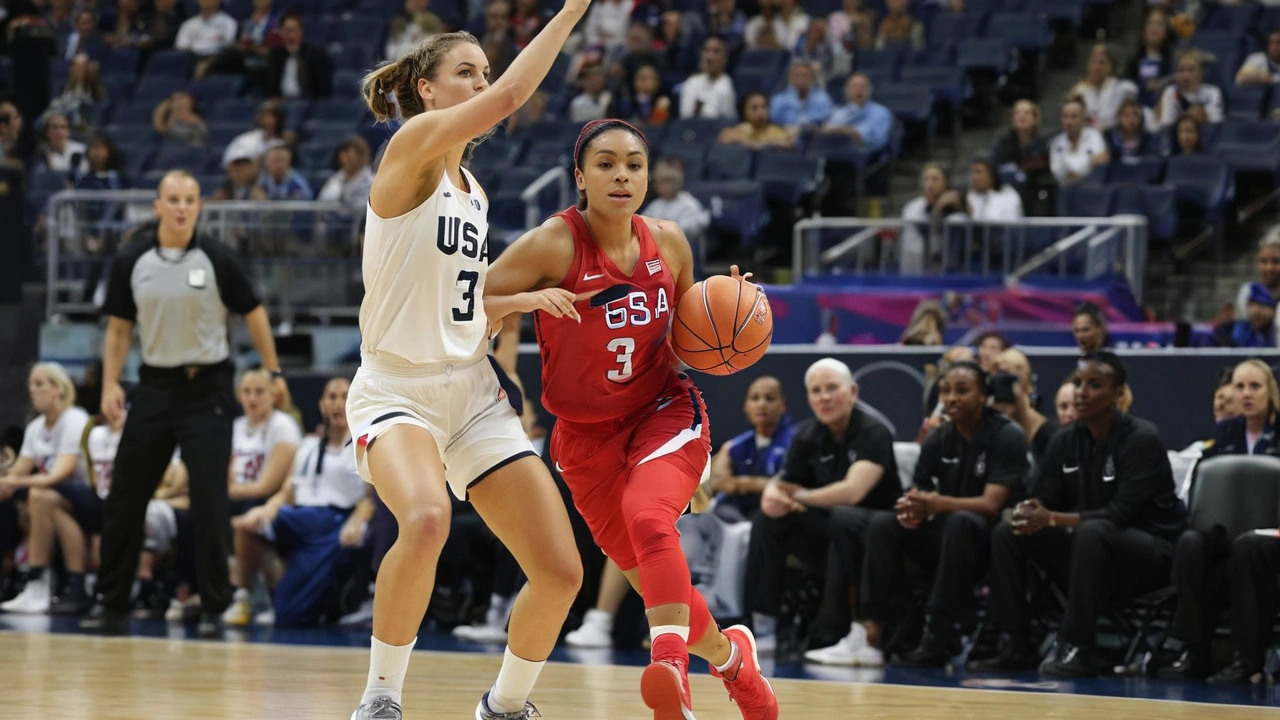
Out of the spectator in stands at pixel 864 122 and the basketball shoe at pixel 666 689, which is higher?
the spectator in stands at pixel 864 122

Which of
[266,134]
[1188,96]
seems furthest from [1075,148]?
[266,134]

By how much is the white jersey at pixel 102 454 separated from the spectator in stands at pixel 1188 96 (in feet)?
24.8

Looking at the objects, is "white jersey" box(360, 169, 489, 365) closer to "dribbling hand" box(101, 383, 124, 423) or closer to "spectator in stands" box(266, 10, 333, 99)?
"dribbling hand" box(101, 383, 124, 423)

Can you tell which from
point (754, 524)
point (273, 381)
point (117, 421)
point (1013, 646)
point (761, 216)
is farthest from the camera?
point (761, 216)

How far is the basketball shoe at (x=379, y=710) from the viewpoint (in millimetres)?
4367

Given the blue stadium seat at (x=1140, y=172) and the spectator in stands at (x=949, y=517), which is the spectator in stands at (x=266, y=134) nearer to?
the blue stadium seat at (x=1140, y=172)

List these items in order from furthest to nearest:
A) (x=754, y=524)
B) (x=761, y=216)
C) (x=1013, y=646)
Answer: (x=761, y=216) → (x=754, y=524) → (x=1013, y=646)

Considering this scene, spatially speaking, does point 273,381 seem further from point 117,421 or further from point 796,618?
point 796,618

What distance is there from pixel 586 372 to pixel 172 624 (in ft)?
15.6

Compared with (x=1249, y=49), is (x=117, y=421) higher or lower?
lower

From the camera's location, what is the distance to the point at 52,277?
12055 mm

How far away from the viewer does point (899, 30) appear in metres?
14.2

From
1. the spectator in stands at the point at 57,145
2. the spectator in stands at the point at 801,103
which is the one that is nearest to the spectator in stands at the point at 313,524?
the spectator in stands at the point at 801,103

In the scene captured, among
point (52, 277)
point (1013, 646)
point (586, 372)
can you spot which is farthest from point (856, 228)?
point (586, 372)
